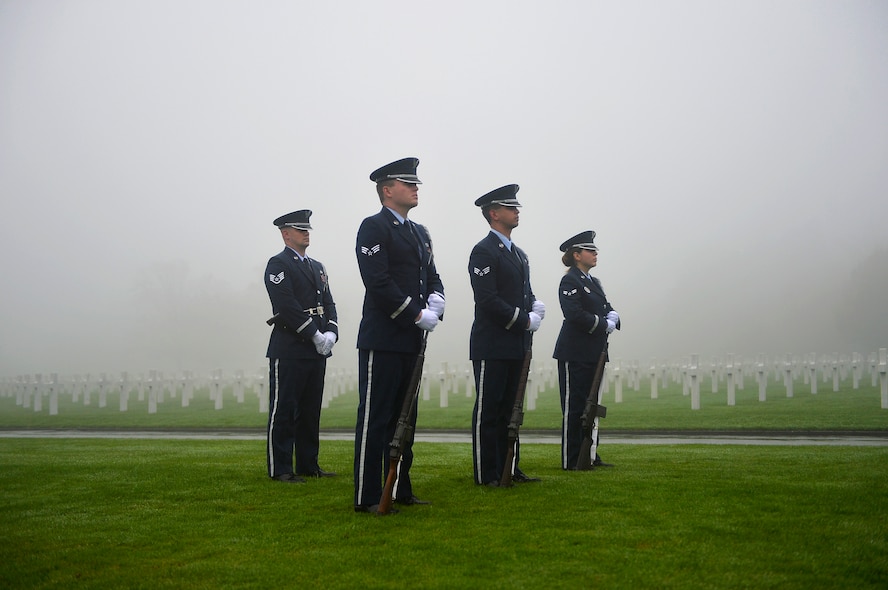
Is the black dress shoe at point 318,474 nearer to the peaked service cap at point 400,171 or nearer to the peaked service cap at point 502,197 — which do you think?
the peaked service cap at point 502,197

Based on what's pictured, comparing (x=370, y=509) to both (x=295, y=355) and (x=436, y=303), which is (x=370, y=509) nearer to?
(x=436, y=303)

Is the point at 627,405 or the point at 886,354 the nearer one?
the point at 886,354

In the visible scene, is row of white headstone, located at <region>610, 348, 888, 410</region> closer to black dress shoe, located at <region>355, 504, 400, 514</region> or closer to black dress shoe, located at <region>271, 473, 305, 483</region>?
black dress shoe, located at <region>271, 473, 305, 483</region>

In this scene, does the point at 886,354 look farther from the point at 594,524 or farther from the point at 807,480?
the point at 594,524

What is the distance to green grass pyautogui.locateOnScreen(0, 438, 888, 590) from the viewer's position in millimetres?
4414

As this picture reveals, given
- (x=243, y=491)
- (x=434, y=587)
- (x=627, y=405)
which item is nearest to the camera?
(x=434, y=587)

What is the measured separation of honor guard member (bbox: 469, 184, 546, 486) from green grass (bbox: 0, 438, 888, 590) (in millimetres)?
378

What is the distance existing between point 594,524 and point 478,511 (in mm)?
891

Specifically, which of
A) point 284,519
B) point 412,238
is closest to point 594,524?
point 284,519

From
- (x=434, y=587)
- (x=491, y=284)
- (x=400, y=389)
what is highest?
(x=491, y=284)

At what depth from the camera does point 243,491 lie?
23.7 ft

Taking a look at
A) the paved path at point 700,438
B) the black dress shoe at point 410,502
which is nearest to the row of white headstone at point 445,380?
the paved path at point 700,438

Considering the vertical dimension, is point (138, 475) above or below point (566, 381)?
below

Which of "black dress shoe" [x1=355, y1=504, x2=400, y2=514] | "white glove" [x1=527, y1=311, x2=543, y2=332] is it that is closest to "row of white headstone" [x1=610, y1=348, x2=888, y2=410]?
"white glove" [x1=527, y1=311, x2=543, y2=332]
